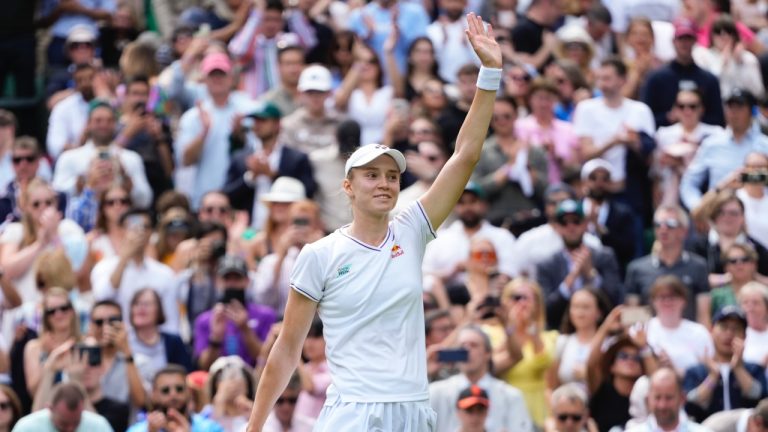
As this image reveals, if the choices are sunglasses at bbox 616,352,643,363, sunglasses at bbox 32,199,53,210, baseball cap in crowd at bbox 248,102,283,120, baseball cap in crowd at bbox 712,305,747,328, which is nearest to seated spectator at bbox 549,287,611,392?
sunglasses at bbox 616,352,643,363

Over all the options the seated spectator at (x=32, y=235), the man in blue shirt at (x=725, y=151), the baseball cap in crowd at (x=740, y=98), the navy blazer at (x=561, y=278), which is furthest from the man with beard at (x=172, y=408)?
the baseball cap in crowd at (x=740, y=98)

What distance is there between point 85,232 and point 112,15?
500cm

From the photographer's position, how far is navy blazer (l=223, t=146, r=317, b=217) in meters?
15.5

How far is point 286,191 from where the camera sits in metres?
14.9

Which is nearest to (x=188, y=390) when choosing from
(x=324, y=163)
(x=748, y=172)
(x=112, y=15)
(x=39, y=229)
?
(x=39, y=229)

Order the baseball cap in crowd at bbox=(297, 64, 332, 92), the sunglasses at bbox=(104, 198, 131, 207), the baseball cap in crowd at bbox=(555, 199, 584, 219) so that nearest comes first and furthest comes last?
1. the baseball cap in crowd at bbox=(555, 199, 584, 219)
2. the sunglasses at bbox=(104, 198, 131, 207)
3. the baseball cap in crowd at bbox=(297, 64, 332, 92)

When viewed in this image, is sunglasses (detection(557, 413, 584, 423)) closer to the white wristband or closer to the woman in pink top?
the woman in pink top

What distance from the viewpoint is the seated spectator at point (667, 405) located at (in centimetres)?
1142

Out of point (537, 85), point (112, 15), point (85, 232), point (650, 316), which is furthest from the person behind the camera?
point (112, 15)

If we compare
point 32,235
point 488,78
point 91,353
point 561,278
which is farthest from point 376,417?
point 32,235

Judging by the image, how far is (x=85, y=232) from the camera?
15.1m

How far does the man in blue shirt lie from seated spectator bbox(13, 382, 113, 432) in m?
5.91

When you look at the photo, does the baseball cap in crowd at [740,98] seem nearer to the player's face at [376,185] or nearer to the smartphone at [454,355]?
the smartphone at [454,355]

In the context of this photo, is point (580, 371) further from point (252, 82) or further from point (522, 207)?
point (252, 82)
